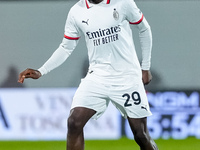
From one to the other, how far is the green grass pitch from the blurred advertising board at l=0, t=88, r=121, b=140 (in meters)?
0.15

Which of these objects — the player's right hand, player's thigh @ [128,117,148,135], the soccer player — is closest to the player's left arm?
the soccer player

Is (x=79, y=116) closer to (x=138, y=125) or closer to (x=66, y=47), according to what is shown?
(x=138, y=125)

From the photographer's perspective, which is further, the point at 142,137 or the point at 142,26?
the point at 142,26

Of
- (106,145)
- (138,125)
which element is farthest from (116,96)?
(106,145)

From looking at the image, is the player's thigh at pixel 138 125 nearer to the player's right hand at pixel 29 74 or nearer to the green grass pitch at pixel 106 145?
the player's right hand at pixel 29 74

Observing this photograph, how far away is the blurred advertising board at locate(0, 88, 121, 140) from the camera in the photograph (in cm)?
881

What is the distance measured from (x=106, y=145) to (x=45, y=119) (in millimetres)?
1011

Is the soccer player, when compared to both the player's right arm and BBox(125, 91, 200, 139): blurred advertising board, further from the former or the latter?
BBox(125, 91, 200, 139): blurred advertising board

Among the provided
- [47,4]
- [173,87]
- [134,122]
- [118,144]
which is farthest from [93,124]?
[134,122]

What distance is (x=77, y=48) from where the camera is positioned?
924 centimetres

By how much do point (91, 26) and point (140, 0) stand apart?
391 cm

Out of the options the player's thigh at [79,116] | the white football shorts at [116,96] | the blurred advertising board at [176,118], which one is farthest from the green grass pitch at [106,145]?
the player's thigh at [79,116]

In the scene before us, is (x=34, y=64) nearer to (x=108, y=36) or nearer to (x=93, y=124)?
(x=93, y=124)

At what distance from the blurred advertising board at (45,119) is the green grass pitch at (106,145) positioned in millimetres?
146
